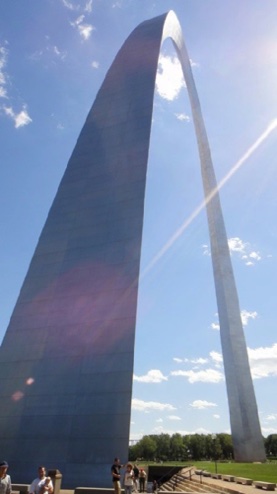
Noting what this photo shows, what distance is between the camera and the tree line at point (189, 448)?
103438mm

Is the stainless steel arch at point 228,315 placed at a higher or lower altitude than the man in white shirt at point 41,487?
higher

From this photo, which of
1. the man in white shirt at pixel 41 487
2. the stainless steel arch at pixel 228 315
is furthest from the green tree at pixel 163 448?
the man in white shirt at pixel 41 487

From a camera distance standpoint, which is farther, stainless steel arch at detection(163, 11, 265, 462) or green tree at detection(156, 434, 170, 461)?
green tree at detection(156, 434, 170, 461)

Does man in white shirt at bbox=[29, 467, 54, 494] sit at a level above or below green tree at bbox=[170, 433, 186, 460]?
below

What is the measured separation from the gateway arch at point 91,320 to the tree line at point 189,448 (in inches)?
3647

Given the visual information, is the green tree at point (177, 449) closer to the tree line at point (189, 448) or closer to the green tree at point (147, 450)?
the tree line at point (189, 448)

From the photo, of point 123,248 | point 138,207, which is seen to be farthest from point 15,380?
point 138,207

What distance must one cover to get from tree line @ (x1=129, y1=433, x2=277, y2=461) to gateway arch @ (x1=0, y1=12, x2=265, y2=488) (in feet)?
304

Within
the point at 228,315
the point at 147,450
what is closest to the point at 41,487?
the point at 228,315

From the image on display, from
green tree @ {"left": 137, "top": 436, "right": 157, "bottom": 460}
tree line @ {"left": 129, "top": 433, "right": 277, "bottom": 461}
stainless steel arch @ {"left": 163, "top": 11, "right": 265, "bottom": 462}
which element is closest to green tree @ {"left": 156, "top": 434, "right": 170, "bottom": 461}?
tree line @ {"left": 129, "top": 433, "right": 277, "bottom": 461}

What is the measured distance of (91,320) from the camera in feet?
49.3

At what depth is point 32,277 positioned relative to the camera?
17.6m

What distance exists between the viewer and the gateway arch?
1316 cm

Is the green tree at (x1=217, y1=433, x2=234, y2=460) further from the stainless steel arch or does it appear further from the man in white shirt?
the man in white shirt
